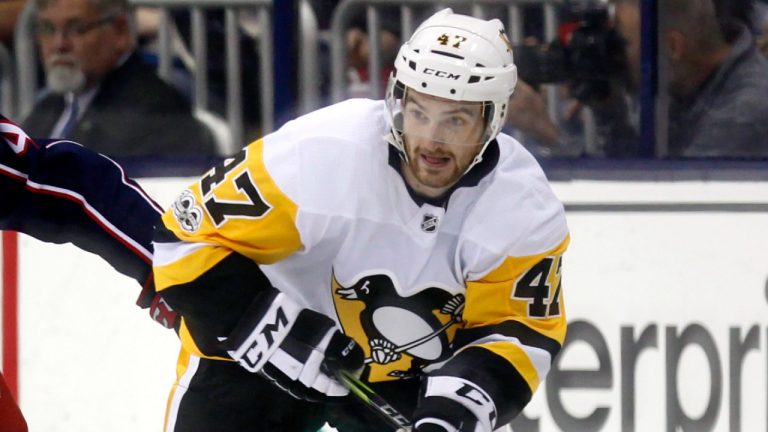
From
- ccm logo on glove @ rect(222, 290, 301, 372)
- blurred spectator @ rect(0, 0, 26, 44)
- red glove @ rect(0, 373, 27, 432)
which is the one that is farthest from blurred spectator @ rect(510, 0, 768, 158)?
red glove @ rect(0, 373, 27, 432)

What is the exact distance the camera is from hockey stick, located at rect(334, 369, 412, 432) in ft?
8.58

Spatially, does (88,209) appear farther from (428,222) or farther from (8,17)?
(428,222)

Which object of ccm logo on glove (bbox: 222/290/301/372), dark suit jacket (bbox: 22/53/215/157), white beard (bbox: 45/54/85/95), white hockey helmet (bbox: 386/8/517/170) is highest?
white hockey helmet (bbox: 386/8/517/170)

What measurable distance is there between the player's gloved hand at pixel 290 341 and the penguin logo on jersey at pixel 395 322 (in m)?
0.13

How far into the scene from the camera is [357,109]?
104 inches

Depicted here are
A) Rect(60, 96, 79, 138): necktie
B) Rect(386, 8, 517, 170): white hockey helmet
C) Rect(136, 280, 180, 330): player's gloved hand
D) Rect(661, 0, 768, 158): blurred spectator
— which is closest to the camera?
Rect(386, 8, 517, 170): white hockey helmet

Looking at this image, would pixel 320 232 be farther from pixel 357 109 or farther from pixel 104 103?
pixel 104 103

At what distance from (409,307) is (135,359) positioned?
1285mm

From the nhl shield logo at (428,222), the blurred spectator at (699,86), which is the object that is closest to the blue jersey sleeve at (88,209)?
the nhl shield logo at (428,222)

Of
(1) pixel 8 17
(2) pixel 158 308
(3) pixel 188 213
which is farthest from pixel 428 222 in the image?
(1) pixel 8 17

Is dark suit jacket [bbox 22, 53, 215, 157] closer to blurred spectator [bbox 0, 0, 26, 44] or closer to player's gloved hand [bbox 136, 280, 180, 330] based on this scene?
blurred spectator [bbox 0, 0, 26, 44]

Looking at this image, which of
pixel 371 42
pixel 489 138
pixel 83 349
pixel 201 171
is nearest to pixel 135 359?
pixel 83 349

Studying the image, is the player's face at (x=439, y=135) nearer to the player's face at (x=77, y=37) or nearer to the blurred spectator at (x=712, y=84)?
the blurred spectator at (x=712, y=84)

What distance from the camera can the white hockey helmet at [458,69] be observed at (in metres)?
2.49
